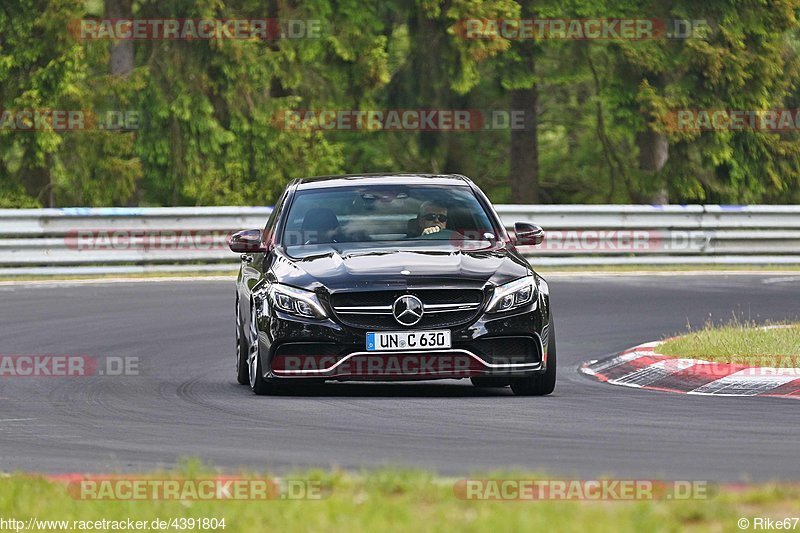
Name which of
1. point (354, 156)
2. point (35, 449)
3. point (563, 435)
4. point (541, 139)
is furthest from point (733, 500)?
point (541, 139)

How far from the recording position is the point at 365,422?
32.8ft

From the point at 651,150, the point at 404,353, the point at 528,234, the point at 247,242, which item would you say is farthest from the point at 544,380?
the point at 651,150

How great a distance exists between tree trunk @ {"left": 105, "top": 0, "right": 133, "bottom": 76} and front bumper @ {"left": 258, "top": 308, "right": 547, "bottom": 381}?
20.9 m

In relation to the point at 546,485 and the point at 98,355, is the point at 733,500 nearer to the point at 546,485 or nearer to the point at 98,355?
the point at 546,485

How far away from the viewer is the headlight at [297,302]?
1131 cm

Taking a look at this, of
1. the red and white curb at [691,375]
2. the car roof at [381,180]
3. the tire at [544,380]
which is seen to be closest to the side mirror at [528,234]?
the car roof at [381,180]

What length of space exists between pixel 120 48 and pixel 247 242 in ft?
64.6

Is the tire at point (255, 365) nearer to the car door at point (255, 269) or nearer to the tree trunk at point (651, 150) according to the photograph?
the car door at point (255, 269)

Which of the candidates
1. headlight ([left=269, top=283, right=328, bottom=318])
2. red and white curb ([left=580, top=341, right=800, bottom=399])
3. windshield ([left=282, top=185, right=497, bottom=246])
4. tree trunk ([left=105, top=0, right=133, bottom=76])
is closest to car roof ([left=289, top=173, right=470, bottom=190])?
windshield ([left=282, top=185, right=497, bottom=246])

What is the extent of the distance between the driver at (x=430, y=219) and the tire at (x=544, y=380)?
131cm

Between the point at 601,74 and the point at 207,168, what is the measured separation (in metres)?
8.30

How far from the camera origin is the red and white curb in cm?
1196

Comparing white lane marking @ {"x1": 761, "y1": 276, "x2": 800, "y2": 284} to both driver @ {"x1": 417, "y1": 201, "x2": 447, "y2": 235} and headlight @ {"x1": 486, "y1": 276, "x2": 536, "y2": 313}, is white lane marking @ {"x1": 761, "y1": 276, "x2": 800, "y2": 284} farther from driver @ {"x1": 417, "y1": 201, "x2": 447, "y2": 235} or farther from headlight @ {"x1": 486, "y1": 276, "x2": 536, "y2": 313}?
headlight @ {"x1": 486, "y1": 276, "x2": 536, "y2": 313}

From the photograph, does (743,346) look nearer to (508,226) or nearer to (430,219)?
(430,219)
